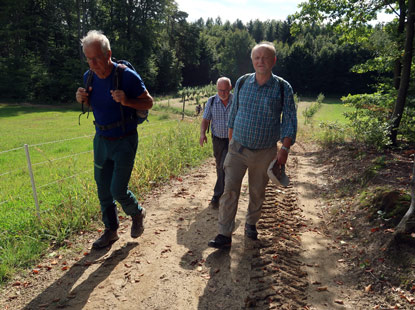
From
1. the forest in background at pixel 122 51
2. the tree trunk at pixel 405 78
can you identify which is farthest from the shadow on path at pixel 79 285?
the forest in background at pixel 122 51

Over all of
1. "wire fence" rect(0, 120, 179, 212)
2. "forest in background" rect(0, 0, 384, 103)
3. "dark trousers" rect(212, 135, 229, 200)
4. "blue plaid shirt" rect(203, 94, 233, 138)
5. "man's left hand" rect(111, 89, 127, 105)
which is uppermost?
"forest in background" rect(0, 0, 384, 103)

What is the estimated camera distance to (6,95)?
3375 centimetres

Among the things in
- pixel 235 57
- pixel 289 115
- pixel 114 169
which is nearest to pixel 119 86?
pixel 114 169

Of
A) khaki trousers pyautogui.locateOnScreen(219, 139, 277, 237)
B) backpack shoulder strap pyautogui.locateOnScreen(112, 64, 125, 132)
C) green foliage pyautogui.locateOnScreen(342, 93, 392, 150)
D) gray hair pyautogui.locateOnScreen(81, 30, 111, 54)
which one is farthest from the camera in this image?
green foliage pyautogui.locateOnScreen(342, 93, 392, 150)

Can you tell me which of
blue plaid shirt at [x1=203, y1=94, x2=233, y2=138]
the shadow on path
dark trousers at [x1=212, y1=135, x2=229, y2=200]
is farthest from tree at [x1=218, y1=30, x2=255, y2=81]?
the shadow on path

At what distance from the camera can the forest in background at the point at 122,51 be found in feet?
117

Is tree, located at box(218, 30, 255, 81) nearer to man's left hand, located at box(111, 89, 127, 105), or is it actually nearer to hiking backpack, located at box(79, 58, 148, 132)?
hiking backpack, located at box(79, 58, 148, 132)

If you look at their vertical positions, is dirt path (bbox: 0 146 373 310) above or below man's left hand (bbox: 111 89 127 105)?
below

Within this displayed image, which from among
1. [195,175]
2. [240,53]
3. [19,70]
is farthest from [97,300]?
[240,53]

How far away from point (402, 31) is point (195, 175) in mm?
8197

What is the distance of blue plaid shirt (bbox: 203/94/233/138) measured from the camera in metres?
4.79

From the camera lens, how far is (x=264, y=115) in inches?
130

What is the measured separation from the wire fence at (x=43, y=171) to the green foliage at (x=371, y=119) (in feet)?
17.8

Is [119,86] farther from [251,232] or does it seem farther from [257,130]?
[251,232]
